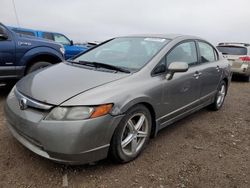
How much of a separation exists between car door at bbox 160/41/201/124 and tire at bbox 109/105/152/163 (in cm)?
35

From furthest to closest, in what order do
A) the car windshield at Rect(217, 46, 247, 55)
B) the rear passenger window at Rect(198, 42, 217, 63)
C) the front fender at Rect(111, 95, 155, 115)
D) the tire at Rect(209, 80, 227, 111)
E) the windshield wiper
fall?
the car windshield at Rect(217, 46, 247, 55) < the tire at Rect(209, 80, 227, 111) < the rear passenger window at Rect(198, 42, 217, 63) < the windshield wiper < the front fender at Rect(111, 95, 155, 115)

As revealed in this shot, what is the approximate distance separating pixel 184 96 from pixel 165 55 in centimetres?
72

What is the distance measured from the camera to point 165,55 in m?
3.31

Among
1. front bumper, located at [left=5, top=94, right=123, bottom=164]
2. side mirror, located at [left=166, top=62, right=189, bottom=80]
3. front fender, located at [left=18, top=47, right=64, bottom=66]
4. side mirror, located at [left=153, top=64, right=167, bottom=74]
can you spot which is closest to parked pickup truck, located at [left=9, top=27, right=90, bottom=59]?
front fender, located at [left=18, top=47, right=64, bottom=66]

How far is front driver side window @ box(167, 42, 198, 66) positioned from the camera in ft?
11.4

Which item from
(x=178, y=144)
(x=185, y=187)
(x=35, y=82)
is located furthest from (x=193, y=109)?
(x=35, y=82)

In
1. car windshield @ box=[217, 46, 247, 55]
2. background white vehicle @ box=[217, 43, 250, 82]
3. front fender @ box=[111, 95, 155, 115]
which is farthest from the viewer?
car windshield @ box=[217, 46, 247, 55]

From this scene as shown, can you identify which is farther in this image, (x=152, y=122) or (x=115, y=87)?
(x=152, y=122)

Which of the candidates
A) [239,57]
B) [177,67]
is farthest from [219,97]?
[239,57]

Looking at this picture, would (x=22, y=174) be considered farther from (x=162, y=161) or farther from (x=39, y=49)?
(x=39, y=49)

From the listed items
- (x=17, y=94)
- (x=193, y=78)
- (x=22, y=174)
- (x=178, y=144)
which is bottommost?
(x=178, y=144)

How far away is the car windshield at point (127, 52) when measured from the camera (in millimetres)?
3258

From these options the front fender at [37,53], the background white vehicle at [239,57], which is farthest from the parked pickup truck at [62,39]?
the background white vehicle at [239,57]

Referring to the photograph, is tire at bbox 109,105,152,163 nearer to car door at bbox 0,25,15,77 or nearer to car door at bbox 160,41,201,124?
car door at bbox 160,41,201,124
